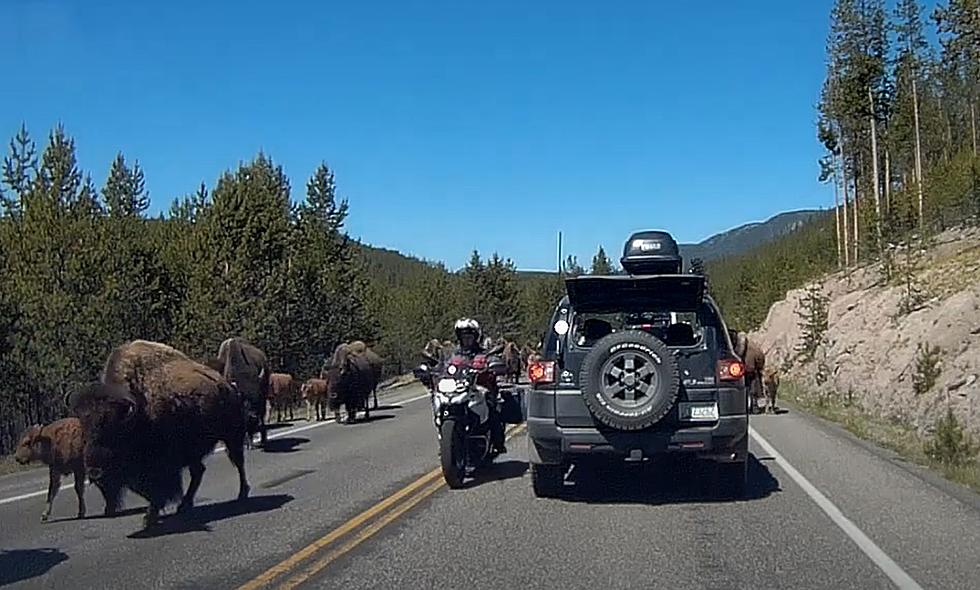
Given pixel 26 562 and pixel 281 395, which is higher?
pixel 281 395

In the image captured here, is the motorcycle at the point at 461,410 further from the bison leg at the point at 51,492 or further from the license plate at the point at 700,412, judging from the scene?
the bison leg at the point at 51,492

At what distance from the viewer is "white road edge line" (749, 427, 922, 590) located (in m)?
8.08

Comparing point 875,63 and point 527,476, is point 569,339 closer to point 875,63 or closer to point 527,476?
point 527,476

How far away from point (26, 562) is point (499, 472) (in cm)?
686

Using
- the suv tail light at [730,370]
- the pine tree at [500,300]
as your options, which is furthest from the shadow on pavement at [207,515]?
the pine tree at [500,300]

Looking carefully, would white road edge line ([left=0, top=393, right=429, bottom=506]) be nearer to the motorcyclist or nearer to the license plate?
the motorcyclist

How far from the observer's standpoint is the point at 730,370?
11562 mm

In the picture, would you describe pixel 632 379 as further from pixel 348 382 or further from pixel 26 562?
pixel 348 382

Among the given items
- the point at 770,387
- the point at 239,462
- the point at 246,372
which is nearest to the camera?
the point at 239,462

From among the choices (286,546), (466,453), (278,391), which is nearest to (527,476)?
(466,453)

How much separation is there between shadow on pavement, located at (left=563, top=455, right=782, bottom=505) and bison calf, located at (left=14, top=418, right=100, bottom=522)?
500cm

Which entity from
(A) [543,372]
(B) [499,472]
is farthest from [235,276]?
(A) [543,372]

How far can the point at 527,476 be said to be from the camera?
14.4 metres

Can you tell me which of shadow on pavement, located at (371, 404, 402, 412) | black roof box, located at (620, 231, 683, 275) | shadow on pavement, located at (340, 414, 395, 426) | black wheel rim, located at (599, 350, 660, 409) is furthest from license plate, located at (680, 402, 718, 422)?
shadow on pavement, located at (371, 404, 402, 412)
